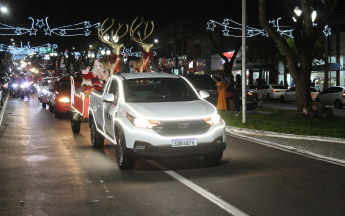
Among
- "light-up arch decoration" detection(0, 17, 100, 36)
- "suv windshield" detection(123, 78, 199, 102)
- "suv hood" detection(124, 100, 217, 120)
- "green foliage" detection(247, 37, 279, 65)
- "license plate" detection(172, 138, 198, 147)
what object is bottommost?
"license plate" detection(172, 138, 198, 147)

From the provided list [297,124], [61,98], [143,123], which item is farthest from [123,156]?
[61,98]

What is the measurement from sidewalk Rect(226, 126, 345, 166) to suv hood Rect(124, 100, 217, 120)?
305 centimetres

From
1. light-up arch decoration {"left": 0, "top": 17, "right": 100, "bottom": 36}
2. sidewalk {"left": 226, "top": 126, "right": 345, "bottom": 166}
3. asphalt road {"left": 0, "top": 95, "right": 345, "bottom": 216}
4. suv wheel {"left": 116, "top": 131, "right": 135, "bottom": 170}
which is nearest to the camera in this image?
asphalt road {"left": 0, "top": 95, "right": 345, "bottom": 216}

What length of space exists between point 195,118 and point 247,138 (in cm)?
531

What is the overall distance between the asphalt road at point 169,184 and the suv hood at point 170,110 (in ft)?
3.32

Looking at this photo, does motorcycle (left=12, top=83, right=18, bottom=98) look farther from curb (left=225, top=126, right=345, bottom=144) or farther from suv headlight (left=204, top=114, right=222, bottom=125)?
suv headlight (left=204, top=114, right=222, bottom=125)

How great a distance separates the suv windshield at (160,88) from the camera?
902 centimetres

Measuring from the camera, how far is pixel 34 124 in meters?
16.9

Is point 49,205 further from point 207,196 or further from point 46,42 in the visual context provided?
point 46,42

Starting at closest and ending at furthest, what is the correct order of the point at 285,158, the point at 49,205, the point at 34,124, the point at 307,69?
the point at 49,205 < the point at 285,158 < the point at 34,124 < the point at 307,69


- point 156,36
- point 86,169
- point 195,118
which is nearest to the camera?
point 195,118

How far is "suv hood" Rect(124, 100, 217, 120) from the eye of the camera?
7633 mm

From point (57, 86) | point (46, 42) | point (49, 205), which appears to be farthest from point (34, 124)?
point (46, 42)

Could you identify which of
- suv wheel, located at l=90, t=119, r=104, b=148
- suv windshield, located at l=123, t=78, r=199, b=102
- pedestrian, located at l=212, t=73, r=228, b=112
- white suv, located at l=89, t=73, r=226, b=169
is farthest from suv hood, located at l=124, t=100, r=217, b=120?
pedestrian, located at l=212, t=73, r=228, b=112
